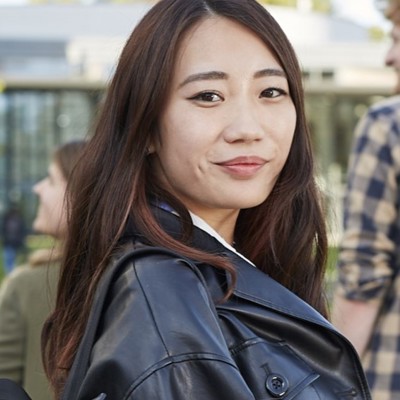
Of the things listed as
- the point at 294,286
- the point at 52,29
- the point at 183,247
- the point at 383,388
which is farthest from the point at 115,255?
the point at 52,29

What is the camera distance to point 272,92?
1.80 m

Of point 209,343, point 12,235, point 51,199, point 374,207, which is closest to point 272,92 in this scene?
point 209,343

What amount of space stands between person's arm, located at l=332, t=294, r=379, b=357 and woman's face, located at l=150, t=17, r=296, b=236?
145 cm

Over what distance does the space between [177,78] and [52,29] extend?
21.4m

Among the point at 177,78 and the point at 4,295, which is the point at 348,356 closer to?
the point at 177,78

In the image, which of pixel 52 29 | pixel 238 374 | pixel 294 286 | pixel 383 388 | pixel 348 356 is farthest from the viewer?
pixel 52 29

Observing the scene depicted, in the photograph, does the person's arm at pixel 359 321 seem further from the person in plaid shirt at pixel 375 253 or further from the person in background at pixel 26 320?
the person in background at pixel 26 320

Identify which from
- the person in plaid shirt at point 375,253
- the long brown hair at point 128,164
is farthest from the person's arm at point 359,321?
the long brown hair at point 128,164

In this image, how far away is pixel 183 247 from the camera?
1.64m

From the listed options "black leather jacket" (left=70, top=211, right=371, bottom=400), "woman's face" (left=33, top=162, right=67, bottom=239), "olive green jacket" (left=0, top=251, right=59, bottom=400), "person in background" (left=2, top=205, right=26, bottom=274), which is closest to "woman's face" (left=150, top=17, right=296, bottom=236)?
"black leather jacket" (left=70, top=211, right=371, bottom=400)

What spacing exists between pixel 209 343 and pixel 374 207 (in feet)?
6.11

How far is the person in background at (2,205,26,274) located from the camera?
1442 cm

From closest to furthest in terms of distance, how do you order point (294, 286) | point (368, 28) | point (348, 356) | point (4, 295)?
point (348, 356), point (294, 286), point (4, 295), point (368, 28)

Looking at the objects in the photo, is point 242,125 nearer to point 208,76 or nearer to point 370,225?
point 208,76
